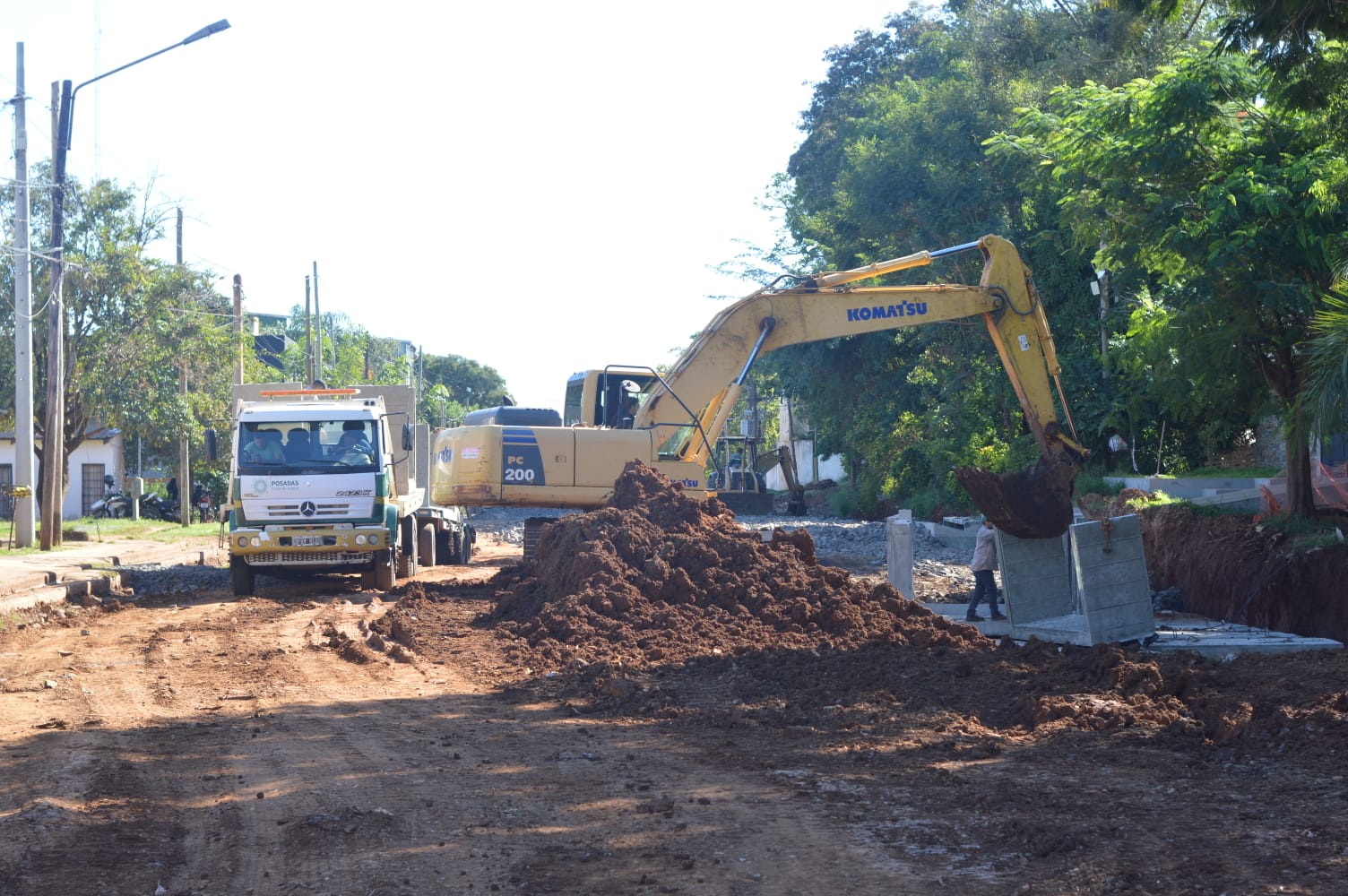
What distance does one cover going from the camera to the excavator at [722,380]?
17.3m

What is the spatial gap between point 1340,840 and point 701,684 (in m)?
5.49

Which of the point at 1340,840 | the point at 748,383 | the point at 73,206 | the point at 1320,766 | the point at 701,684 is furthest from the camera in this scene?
the point at 748,383

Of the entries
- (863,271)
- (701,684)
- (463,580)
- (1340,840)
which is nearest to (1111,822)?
(1340,840)

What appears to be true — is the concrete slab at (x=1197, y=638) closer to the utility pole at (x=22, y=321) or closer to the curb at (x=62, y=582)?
the curb at (x=62, y=582)

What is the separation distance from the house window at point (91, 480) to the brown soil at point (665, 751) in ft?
120

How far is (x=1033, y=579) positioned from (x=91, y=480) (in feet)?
142

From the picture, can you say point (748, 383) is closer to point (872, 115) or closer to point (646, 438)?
point (872, 115)

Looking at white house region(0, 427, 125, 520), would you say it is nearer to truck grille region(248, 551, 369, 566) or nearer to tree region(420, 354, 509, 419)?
truck grille region(248, 551, 369, 566)

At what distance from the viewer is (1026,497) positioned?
1330 cm

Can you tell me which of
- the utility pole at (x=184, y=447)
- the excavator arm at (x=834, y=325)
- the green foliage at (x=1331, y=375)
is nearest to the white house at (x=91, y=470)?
the utility pole at (x=184, y=447)

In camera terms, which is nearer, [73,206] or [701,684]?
[701,684]

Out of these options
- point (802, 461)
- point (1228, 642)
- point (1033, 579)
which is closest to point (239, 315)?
point (1033, 579)

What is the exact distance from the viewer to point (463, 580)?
63.0 feet

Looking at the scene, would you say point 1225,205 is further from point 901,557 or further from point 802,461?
point 802,461
